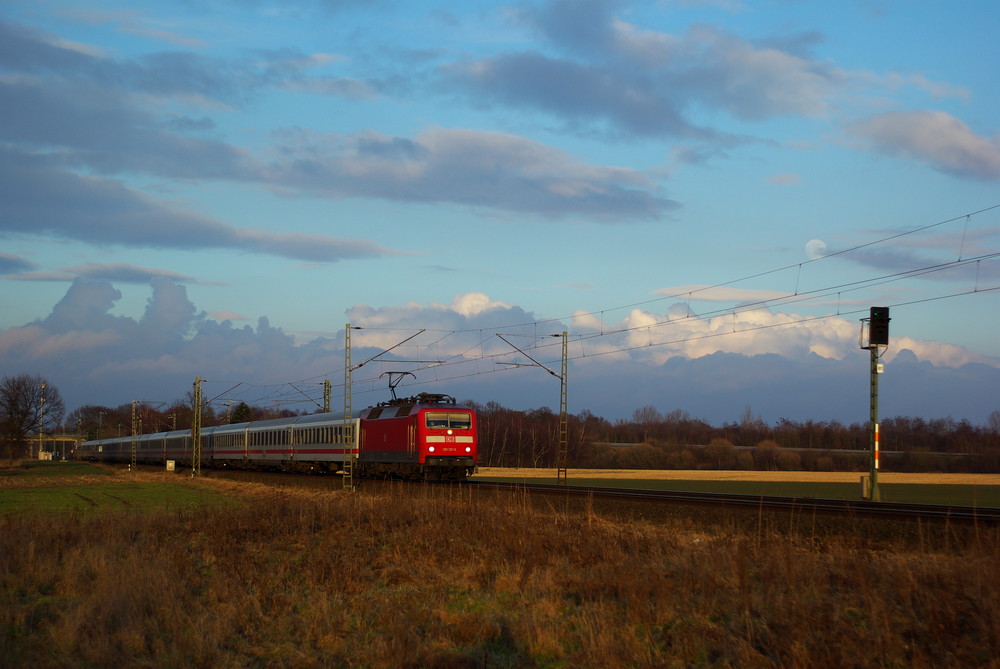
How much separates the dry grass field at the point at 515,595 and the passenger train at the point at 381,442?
628 inches

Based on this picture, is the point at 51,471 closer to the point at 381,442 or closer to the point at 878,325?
the point at 381,442

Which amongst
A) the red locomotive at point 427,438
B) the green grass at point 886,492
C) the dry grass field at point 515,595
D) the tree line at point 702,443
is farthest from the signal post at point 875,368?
the tree line at point 702,443

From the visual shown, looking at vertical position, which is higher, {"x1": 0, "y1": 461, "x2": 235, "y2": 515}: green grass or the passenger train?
the passenger train

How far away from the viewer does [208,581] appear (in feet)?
57.4

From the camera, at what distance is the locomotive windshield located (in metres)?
42.0

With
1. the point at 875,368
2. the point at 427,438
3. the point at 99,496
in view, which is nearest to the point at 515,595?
the point at 875,368

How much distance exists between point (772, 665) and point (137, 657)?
8.62 m

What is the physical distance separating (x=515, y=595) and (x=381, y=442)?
3165 centimetres

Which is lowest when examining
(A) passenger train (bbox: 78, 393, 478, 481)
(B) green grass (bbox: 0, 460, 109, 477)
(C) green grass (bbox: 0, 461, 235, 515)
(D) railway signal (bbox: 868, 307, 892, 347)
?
(B) green grass (bbox: 0, 460, 109, 477)

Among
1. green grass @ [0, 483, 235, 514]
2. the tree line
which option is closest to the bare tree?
the tree line

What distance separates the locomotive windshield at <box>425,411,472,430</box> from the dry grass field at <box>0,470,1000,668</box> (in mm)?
18910

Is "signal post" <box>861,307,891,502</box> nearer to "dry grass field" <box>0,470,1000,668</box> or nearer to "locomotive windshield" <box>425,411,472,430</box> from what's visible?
"dry grass field" <box>0,470,1000,668</box>

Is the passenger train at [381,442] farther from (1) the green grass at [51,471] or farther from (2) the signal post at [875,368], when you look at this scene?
(2) the signal post at [875,368]

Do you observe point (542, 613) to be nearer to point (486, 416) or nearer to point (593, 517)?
point (593, 517)
